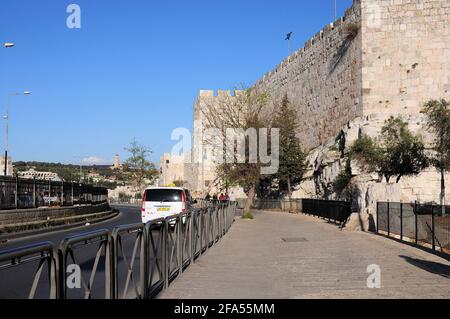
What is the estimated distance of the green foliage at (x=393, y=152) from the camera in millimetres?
30172

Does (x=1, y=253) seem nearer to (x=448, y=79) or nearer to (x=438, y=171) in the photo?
(x=438, y=171)

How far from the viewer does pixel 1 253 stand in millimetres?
3580

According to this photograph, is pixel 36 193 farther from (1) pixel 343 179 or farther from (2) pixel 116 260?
(2) pixel 116 260

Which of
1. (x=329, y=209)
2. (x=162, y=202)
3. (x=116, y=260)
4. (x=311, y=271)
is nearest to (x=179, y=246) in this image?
(x=311, y=271)

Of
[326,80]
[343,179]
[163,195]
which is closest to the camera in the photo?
[163,195]

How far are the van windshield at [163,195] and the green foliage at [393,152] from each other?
15383 millimetres

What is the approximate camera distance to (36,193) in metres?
24.8

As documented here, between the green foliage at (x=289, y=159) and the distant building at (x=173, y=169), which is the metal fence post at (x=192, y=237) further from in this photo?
the distant building at (x=173, y=169)

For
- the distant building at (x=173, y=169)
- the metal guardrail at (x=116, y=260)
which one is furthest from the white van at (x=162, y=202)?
the distant building at (x=173, y=169)

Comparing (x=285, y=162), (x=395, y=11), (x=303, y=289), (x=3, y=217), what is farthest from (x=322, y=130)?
(x=303, y=289)

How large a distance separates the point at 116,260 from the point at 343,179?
98.9ft

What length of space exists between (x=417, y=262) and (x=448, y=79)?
25.9 m

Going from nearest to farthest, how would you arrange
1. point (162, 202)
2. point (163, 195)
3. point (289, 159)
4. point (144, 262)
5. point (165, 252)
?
1. point (144, 262)
2. point (165, 252)
3. point (162, 202)
4. point (163, 195)
5. point (289, 159)
